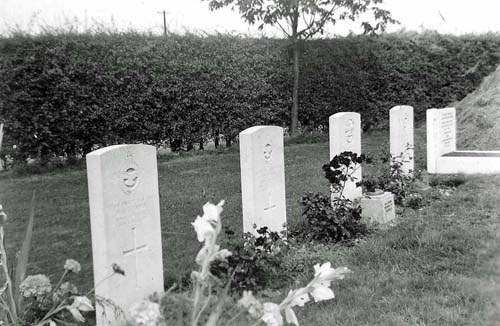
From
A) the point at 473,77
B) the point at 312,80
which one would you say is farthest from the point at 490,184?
the point at 473,77

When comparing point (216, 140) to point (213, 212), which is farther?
point (216, 140)

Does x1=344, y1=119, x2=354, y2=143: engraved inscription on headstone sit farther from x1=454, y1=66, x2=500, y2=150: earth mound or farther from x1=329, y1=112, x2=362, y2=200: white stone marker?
x1=454, y1=66, x2=500, y2=150: earth mound

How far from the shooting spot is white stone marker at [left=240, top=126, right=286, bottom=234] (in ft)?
17.3

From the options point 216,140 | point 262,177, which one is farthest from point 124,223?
point 216,140

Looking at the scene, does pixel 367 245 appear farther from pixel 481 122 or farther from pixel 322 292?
pixel 481 122

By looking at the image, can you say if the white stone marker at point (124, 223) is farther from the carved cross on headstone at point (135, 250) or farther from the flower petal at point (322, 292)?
the flower petal at point (322, 292)

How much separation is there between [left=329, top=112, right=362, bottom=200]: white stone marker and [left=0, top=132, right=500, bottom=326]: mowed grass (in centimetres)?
66

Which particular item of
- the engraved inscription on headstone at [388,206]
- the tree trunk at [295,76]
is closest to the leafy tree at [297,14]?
the tree trunk at [295,76]

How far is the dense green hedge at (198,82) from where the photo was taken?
10.2 metres

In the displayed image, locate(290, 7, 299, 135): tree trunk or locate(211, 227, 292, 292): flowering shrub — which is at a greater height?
locate(290, 7, 299, 135): tree trunk

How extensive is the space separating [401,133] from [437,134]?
1344mm

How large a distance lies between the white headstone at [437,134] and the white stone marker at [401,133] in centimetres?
79

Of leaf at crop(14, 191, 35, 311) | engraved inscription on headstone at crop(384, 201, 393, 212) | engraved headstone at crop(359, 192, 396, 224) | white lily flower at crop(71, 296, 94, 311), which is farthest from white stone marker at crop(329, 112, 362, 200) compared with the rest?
white lily flower at crop(71, 296, 94, 311)

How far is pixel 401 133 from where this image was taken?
870 centimetres
